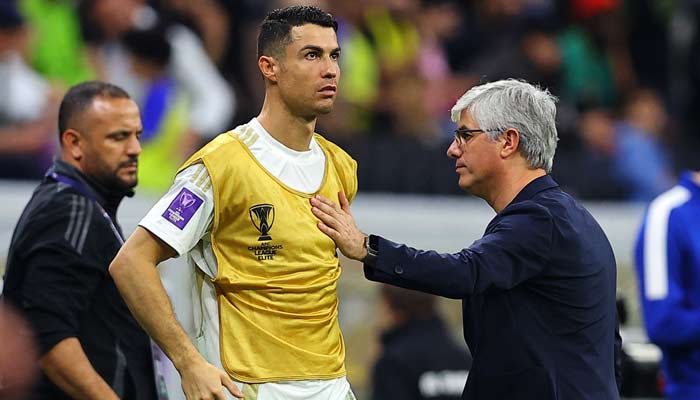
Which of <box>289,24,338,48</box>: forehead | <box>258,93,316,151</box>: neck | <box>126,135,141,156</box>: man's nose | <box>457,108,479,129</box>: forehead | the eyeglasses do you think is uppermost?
<box>289,24,338,48</box>: forehead

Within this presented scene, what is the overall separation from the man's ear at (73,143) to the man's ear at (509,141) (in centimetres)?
165

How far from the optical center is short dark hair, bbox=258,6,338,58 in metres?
4.70

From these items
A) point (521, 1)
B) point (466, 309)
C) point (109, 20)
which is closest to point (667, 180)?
point (521, 1)

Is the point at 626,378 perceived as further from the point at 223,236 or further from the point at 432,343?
the point at 223,236

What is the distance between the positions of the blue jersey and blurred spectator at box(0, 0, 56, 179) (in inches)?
161

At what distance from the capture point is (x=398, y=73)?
10906mm

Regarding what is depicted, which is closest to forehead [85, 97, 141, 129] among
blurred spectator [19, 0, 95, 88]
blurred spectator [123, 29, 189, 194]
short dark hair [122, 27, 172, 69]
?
blurred spectator [123, 29, 189, 194]

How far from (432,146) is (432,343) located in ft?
11.1

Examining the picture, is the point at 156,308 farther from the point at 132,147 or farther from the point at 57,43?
the point at 57,43

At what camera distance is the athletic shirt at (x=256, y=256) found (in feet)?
15.0

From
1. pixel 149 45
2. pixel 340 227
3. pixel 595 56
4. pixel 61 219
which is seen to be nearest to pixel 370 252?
pixel 340 227

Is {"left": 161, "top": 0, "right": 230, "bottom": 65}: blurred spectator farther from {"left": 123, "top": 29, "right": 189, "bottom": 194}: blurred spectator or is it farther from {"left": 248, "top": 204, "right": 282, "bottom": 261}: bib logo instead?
{"left": 248, "top": 204, "right": 282, "bottom": 261}: bib logo

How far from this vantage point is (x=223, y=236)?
4.62 m

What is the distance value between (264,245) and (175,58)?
190 inches
